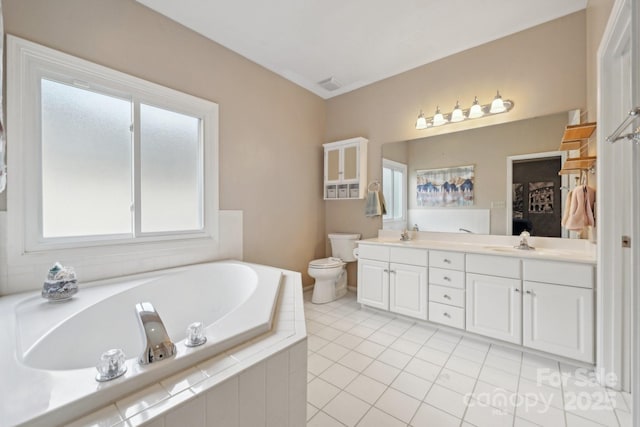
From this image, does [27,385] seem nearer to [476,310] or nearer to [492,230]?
[476,310]

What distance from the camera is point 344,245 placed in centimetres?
334

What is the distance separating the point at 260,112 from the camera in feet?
9.54

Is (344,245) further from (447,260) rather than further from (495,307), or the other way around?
(495,307)

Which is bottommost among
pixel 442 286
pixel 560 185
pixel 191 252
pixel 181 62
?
pixel 442 286

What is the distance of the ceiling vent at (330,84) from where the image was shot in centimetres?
319

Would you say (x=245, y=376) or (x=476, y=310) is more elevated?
(x=245, y=376)

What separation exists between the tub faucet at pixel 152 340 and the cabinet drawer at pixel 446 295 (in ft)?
7.01

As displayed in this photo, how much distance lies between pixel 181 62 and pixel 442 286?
9.85 ft

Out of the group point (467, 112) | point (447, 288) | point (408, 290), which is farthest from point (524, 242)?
point (467, 112)

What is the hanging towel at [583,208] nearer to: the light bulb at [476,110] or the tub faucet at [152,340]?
the light bulb at [476,110]

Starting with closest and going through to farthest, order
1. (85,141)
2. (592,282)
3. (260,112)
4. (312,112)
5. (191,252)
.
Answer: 1. (592,282)
2. (85,141)
3. (191,252)
4. (260,112)
5. (312,112)

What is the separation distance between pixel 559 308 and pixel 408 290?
42.4 inches

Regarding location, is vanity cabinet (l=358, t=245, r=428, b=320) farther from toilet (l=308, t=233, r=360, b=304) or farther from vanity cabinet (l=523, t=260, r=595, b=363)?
vanity cabinet (l=523, t=260, r=595, b=363)

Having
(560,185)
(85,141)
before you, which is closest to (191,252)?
(85,141)
